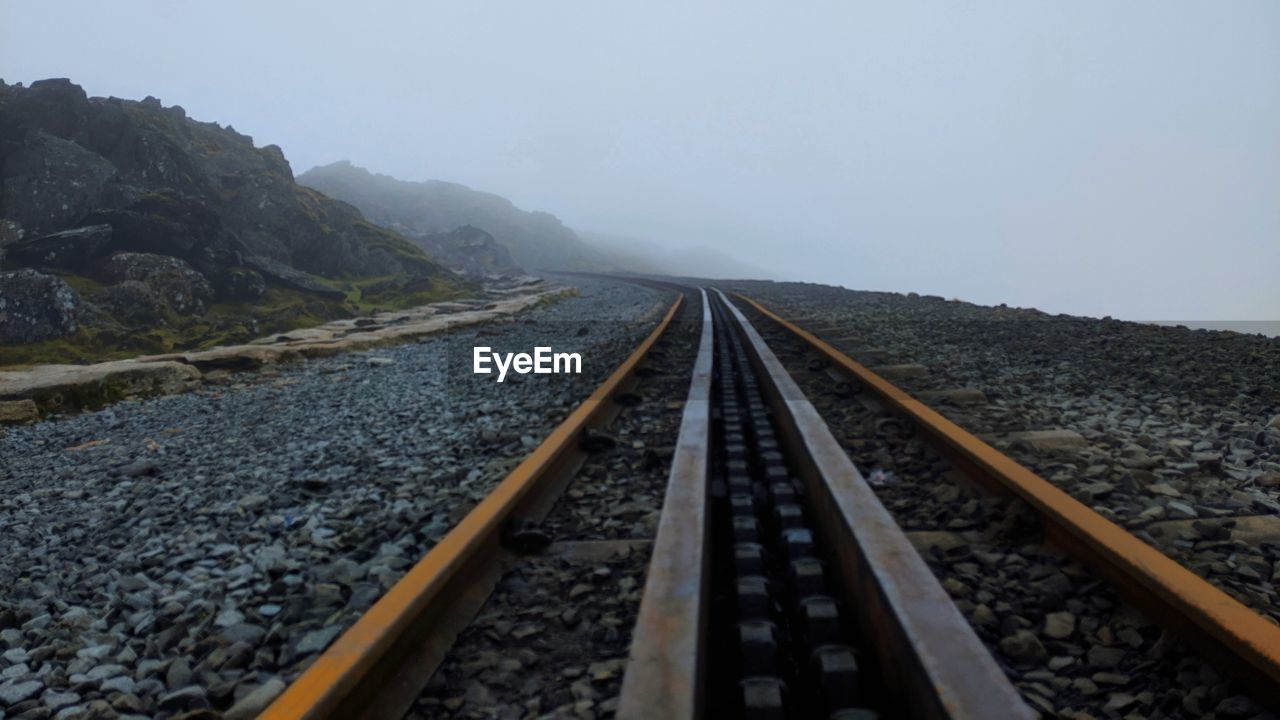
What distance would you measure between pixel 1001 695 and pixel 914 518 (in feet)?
5.43

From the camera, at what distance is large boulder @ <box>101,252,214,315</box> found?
551 inches

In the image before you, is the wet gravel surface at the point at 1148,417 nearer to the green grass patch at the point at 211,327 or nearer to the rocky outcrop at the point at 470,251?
the green grass patch at the point at 211,327

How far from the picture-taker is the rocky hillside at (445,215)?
182 feet

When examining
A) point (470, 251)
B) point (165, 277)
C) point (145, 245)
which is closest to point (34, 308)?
point (165, 277)

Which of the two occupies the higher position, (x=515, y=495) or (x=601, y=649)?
(x=515, y=495)

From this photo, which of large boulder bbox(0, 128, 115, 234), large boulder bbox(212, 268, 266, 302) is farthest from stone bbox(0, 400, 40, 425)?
large boulder bbox(0, 128, 115, 234)

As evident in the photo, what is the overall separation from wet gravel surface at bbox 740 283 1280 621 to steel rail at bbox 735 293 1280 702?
0.31 meters

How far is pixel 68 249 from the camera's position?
14.1 m

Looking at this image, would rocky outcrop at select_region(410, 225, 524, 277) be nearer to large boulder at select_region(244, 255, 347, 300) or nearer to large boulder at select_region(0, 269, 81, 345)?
large boulder at select_region(244, 255, 347, 300)

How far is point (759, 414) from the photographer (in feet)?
16.5

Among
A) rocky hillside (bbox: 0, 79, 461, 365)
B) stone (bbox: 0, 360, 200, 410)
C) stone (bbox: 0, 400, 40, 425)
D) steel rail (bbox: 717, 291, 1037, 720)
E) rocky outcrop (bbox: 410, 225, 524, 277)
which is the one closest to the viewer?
steel rail (bbox: 717, 291, 1037, 720)

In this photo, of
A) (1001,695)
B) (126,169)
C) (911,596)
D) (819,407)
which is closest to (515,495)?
(911,596)

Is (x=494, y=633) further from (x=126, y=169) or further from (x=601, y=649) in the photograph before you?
(x=126, y=169)

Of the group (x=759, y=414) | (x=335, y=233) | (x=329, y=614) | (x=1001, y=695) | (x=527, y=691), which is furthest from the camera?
(x=335, y=233)
